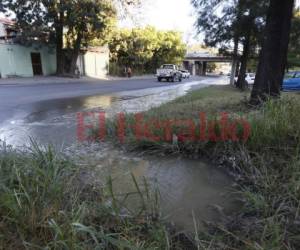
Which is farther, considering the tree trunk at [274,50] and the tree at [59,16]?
the tree at [59,16]

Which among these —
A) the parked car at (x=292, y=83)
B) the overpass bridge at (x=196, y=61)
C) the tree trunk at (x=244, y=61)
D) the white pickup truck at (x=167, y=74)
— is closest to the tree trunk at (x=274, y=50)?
the tree trunk at (x=244, y=61)

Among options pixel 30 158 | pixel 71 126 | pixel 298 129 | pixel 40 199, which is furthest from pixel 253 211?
pixel 71 126

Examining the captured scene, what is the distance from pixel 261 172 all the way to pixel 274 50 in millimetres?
4266

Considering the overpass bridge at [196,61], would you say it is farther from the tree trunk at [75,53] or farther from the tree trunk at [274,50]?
the tree trunk at [274,50]

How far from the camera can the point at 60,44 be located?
25531 millimetres

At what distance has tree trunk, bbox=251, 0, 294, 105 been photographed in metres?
6.30

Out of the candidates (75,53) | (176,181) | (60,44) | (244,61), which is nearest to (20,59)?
(60,44)

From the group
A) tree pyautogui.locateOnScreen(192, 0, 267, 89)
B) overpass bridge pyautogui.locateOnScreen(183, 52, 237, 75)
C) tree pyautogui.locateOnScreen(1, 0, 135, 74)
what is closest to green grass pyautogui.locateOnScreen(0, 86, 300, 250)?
tree pyautogui.locateOnScreen(192, 0, 267, 89)

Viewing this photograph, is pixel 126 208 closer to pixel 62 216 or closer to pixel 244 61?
pixel 62 216

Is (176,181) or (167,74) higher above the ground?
(167,74)

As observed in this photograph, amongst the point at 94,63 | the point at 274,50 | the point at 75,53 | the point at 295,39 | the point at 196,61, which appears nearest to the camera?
the point at 274,50

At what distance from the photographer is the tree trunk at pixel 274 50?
20.7 feet

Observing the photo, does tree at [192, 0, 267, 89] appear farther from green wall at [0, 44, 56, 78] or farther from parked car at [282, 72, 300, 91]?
green wall at [0, 44, 56, 78]

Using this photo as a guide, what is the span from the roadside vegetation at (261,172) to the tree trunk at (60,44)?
2203cm
